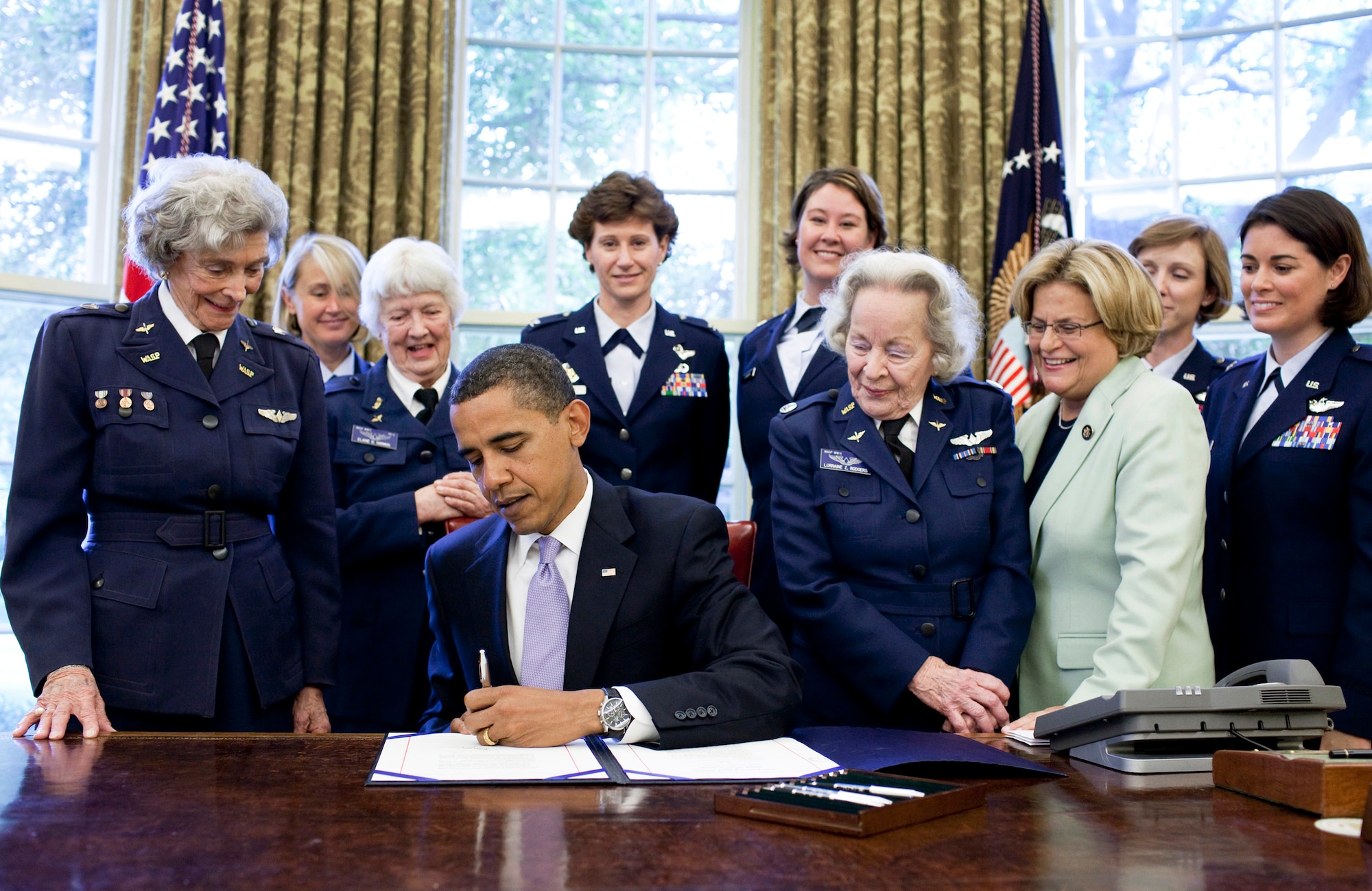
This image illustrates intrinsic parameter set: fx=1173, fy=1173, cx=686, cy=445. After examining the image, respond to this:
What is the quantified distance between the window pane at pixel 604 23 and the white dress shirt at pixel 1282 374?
365 centimetres

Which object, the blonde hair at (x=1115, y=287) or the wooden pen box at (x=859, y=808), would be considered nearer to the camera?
the wooden pen box at (x=859, y=808)

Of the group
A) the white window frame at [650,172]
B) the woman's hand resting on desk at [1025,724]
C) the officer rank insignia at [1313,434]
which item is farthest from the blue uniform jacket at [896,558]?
the white window frame at [650,172]

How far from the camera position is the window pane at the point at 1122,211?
536 centimetres

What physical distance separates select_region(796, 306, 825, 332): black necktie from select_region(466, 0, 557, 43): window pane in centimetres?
288

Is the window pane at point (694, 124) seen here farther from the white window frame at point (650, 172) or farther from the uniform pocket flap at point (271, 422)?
the uniform pocket flap at point (271, 422)

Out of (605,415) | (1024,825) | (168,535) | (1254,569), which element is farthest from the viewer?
(605,415)

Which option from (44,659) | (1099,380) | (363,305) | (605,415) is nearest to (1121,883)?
(1099,380)

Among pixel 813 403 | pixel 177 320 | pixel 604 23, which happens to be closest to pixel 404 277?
pixel 177 320

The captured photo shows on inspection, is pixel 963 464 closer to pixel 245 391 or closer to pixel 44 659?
pixel 245 391

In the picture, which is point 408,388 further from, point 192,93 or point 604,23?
point 604,23

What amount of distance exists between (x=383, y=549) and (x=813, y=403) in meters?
1.08

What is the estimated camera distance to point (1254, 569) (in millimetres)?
2611

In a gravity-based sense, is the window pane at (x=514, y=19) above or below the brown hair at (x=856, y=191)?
above

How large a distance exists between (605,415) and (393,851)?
2010mm
